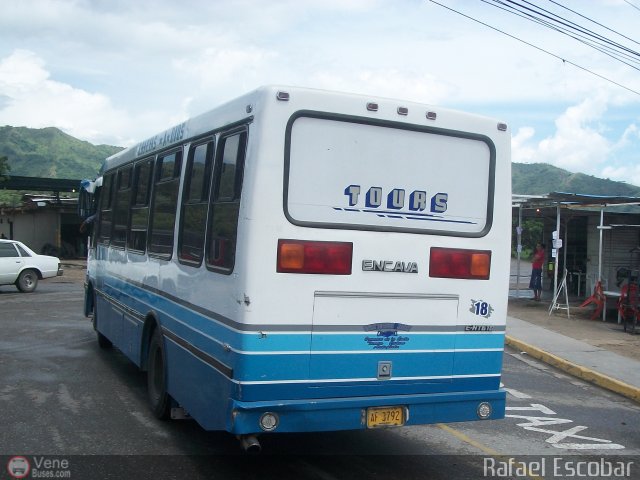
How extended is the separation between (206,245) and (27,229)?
107 feet

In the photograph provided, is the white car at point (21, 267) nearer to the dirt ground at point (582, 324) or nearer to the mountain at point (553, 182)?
the dirt ground at point (582, 324)

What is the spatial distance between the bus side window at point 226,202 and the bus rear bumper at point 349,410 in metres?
1.07

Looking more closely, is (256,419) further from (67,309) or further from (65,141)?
(65,141)

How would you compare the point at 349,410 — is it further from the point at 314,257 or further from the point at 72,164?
the point at 72,164

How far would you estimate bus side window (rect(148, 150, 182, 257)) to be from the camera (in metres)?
6.95

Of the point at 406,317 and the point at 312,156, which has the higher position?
the point at 312,156

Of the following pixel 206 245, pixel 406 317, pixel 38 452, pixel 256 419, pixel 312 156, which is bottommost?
pixel 38 452

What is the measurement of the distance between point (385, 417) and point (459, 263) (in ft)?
4.52

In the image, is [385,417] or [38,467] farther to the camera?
[38,467]

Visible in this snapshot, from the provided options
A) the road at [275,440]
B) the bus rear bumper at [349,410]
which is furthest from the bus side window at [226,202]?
the road at [275,440]

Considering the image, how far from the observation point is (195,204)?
6.30 m

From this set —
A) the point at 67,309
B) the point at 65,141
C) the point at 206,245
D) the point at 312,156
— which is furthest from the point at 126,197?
the point at 65,141

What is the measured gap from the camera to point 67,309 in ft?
54.5

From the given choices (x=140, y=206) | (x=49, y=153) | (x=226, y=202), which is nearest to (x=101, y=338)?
(x=140, y=206)
